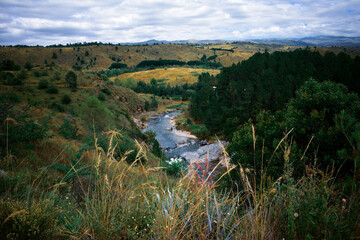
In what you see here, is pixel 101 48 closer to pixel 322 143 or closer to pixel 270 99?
pixel 270 99

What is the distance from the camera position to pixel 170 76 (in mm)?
125125

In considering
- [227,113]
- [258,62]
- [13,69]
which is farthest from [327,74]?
[13,69]

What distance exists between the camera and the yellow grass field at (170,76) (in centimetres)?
11747

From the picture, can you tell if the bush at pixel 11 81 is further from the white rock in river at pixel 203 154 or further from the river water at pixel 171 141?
the white rock in river at pixel 203 154

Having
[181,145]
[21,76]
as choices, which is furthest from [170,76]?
[21,76]

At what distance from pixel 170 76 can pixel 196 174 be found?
12546 cm

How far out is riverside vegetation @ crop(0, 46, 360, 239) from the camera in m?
2.17

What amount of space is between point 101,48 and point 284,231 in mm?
192139

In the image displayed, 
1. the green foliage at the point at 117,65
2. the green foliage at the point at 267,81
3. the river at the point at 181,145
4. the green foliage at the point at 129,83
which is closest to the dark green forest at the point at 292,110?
the green foliage at the point at 267,81

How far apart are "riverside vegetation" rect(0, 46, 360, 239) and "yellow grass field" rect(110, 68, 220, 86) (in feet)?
240

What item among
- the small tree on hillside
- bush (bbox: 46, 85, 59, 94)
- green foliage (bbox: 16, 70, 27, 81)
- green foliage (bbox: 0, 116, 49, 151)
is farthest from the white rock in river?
green foliage (bbox: 16, 70, 27, 81)

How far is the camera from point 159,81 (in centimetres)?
11969

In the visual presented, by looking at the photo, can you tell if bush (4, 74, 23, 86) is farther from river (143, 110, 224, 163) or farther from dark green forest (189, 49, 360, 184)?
dark green forest (189, 49, 360, 184)

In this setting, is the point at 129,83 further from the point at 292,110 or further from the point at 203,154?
the point at 292,110
